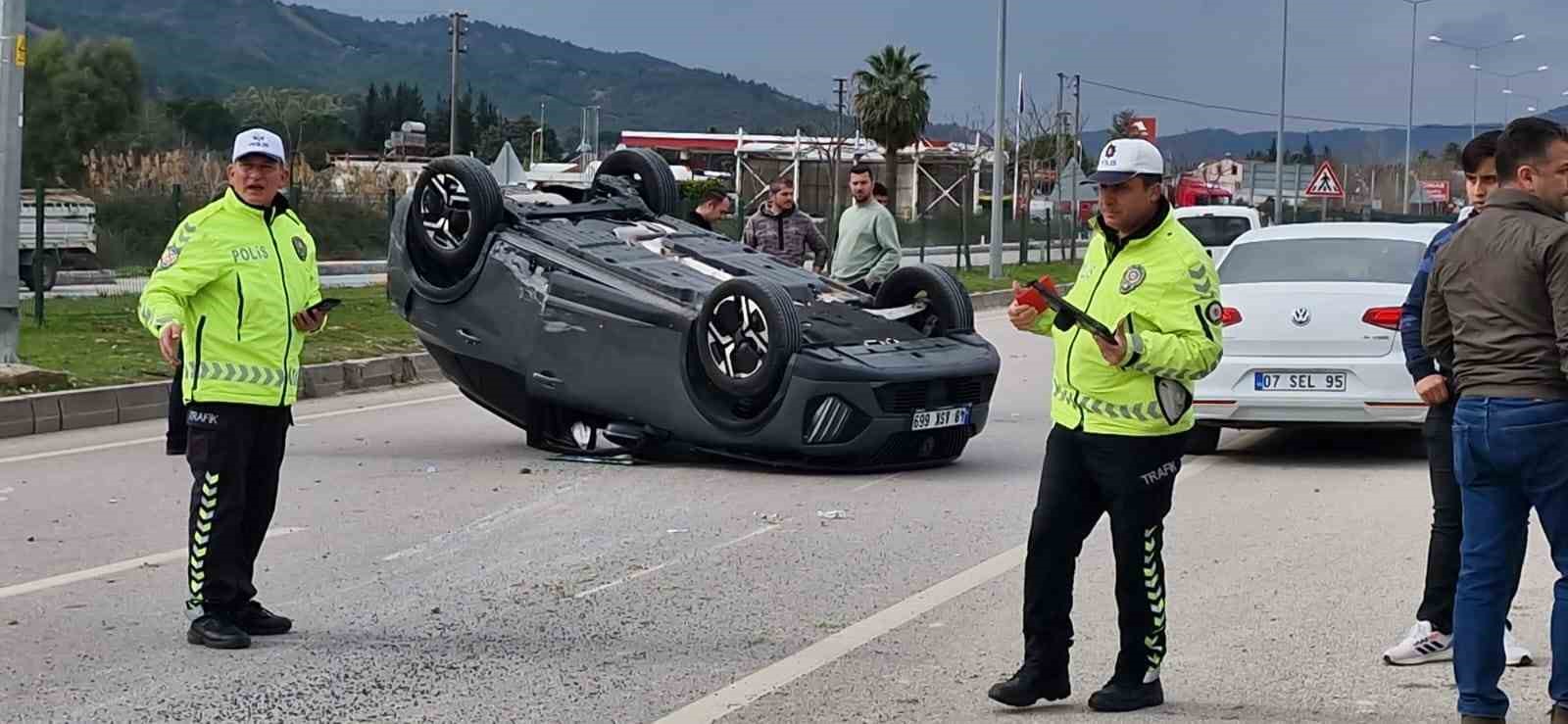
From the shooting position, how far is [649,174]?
1447 centimetres

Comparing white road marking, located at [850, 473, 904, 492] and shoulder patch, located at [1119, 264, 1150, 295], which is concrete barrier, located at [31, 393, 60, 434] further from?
shoulder patch, located at [1119, 264, 1150, 295]

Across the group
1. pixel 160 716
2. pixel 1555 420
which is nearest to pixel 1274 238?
pixel 1555 420

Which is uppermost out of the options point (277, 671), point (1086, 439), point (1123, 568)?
→ point (1086, 439)

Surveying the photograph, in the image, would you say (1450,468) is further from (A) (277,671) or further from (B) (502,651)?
(A) (277,671)

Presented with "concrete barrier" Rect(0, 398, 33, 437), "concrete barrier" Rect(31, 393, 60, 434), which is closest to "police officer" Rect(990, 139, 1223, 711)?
"concrete barrier" Rect(0, 398, 33, 437)

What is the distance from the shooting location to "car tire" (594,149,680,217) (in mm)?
14445

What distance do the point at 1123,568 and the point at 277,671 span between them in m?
2.81

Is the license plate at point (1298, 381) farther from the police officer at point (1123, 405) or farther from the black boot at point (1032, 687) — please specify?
the black boot at point (1032, 687)

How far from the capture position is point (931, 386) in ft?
39.8

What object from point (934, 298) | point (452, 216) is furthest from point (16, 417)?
point (934, 298)

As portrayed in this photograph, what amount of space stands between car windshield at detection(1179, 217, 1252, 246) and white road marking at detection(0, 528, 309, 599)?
21233mm

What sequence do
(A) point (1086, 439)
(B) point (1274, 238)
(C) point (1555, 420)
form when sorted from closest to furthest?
1. (C) point (1555, 420)
2. (A) point (1086, 439)
3. (B) point (1274, 238)

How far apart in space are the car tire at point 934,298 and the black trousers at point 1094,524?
630 centimetres

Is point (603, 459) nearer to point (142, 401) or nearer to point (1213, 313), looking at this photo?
point (142, 401)
